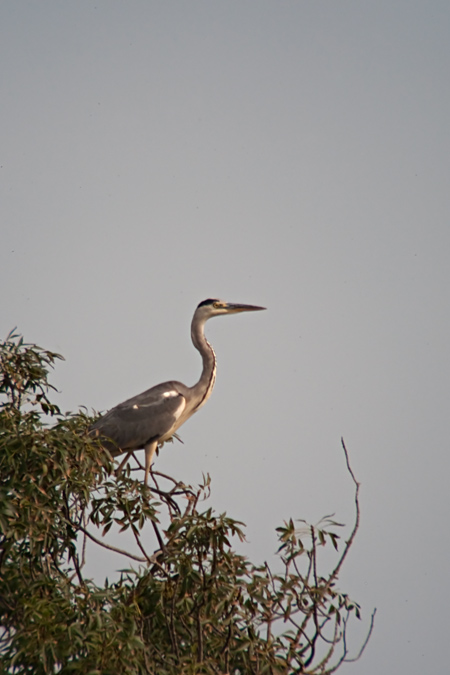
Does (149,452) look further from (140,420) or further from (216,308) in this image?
(216,308)

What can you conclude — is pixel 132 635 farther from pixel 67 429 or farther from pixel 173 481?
pixel 173 481

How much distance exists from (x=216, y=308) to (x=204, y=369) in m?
0.60

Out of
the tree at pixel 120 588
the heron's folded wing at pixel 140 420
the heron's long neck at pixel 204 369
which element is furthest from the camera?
the heron's long neck at pixel 204 369

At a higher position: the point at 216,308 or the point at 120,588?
the point at 216,308

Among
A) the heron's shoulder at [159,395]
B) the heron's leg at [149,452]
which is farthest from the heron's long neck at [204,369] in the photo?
the heron's leg at [149,452]

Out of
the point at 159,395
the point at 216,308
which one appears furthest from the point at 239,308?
the point at 159,395

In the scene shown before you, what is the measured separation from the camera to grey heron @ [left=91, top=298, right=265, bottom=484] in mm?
6852

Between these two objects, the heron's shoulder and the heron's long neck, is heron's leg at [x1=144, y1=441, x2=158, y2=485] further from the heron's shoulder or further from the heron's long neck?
the heron's long neck

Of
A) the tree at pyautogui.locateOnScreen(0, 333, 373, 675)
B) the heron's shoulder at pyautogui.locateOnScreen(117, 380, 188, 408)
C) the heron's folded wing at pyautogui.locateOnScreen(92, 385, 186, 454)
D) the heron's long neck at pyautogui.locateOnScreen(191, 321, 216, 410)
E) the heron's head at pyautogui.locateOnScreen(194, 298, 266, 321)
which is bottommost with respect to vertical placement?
the tree at pyautogui.locateOnScreen(0, 333, 373, 675)

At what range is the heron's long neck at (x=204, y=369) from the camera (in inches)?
294

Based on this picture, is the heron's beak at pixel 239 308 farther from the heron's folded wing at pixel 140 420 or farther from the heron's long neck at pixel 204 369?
the heron's folded wing at pixel 140 420

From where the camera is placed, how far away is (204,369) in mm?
7527

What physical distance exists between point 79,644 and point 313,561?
1225mm

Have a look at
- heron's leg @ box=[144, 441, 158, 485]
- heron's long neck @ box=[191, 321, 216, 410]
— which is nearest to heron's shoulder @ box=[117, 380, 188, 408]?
heron's long neck @ box=[191, 321, 216, 410]
